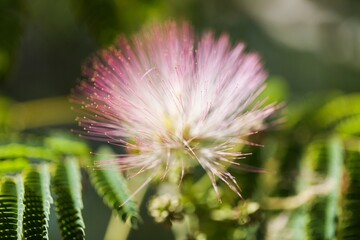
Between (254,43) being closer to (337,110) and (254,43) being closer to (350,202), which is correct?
(337,110)

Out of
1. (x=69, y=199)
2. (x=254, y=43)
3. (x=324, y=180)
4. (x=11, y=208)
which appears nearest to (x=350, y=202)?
(x=324, y=180)

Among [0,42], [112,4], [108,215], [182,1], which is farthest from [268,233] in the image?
[108,215]

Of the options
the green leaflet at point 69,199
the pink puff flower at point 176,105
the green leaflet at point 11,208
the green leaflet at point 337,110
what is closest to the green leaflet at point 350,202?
the pink puff flower at point 176,105

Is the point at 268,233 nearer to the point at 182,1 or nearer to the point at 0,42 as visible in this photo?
the point at 0,42

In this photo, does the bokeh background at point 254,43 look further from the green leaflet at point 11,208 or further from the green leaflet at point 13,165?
the green leaflet at point 11,208

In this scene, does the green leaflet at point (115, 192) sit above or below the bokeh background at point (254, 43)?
below

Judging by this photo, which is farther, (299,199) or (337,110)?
(337,110)

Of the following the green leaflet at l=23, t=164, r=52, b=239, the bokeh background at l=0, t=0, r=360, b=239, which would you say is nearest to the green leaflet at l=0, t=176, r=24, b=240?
the green leaflet at l=23, t=164, r=52, b=239
